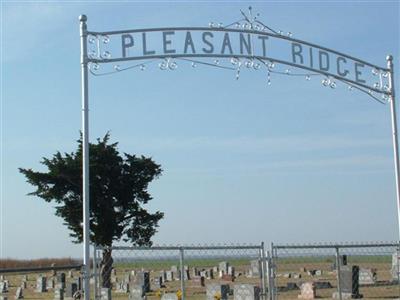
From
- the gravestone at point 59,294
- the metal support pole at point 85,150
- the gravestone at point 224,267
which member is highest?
the metal support pole at point 85,150

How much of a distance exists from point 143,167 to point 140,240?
13.1 ft

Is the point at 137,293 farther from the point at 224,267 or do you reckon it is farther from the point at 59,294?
the point at 224,267

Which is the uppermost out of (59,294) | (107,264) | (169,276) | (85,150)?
(85,150)

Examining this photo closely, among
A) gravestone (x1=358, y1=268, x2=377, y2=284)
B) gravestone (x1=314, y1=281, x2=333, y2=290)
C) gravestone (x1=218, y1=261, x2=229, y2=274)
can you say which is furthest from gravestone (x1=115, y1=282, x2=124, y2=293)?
gravestone (x1=358, y1=268, x2=377, y2=284)

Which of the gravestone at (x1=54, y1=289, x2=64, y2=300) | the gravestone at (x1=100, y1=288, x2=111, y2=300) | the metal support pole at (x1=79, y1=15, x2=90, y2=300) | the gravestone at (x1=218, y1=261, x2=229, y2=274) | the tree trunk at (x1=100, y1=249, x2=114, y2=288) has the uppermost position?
the metal support pole at (x1=79, y1=15, x2=90, y2=300)

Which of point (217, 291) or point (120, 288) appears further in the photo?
point (120, 288)

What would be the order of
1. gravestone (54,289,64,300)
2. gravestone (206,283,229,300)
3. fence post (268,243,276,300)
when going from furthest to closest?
gravestone (54,289,64,300) → gravestone (206,283,229,300) → fence post (268,243,276,300)

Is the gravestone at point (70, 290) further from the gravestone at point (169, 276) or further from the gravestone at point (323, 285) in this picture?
the gravestone at point (169, 276)

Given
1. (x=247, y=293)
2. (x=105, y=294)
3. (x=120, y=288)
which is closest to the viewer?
(x=247, y=293)

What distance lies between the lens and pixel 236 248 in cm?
1141

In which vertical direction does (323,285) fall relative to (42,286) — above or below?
below

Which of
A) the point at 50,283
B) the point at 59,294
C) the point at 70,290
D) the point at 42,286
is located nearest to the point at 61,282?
the point at 42,286

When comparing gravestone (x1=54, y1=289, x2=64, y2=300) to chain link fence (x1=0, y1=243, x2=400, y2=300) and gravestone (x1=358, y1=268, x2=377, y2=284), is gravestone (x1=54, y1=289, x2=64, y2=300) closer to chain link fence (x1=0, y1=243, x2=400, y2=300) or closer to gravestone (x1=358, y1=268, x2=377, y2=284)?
chain link fence (x1=0, y1=243, x2=400, y2=300)

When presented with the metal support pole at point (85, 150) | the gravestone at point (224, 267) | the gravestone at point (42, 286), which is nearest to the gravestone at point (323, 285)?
the gravestone at point (224, 267)
